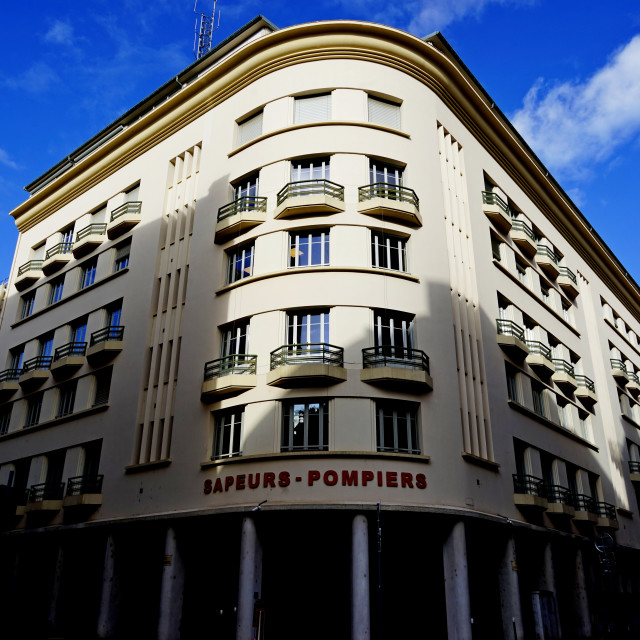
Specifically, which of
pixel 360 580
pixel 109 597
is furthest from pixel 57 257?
pixel 360 580

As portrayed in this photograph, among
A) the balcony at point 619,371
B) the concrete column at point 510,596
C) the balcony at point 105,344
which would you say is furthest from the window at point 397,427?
the balcony at point 619,371

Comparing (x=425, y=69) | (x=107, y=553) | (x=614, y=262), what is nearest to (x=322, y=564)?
(x=107, y=553)

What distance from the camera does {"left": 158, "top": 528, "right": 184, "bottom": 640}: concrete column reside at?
67.2 ft

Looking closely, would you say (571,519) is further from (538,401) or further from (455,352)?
(455,352)

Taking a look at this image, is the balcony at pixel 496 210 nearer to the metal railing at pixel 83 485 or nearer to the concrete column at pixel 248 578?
the concrete column at pixel 248 578

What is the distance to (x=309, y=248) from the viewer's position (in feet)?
76.6

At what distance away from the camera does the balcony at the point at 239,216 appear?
958 inches

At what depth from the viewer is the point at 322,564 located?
869 inches

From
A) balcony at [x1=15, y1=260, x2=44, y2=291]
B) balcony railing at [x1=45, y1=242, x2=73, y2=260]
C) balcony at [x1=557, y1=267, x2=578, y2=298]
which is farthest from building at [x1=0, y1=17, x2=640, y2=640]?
balcony at [x1=557, y1=267, x2=578, y2=298]

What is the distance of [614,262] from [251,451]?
3499 cm

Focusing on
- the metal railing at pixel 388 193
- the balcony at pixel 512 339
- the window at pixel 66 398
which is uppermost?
the metal railing at pixel 388 193

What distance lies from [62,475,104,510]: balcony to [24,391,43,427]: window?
5.67 m

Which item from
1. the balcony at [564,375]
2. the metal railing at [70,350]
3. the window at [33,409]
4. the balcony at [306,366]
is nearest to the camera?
the balcony at [306,366]

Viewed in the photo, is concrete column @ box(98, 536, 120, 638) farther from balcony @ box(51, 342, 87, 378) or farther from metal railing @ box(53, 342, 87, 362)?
metal railing @ box(53, 342, 87, 362)
